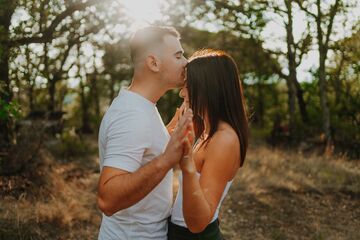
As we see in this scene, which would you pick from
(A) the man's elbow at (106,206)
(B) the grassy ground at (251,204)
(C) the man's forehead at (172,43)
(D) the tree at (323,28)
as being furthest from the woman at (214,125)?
(D) the tree at (323,28)

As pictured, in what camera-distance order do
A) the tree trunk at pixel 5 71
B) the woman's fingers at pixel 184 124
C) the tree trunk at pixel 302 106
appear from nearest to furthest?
the woman's fingers at pixel 184 124 → the tree trunk at pixel 5 71 → the tree trunk at pixel 302 106

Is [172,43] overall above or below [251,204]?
above

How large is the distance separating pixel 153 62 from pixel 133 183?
2.42 ft

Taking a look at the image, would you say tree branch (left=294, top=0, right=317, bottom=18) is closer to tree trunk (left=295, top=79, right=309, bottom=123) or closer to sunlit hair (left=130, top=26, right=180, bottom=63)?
tree trunk (left=295, top=79, right=309, bottom=123)

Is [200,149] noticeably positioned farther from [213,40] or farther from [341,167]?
[213,40]

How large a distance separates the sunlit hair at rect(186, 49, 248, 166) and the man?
4.2 inches

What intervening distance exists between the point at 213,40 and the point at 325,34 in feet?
22.6

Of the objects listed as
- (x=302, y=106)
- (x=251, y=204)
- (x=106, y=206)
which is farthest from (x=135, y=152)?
(x=302, y=106)

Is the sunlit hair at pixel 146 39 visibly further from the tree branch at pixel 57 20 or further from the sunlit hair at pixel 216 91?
the tree branch at pixel 57 20

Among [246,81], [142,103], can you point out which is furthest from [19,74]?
[246,81]

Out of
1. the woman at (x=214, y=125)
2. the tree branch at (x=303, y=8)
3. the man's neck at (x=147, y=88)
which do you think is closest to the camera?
the woman at (x=214, y=125)

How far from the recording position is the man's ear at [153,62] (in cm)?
249

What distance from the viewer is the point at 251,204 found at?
25.6 feet

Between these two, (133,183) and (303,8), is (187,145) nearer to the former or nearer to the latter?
(133,183)
